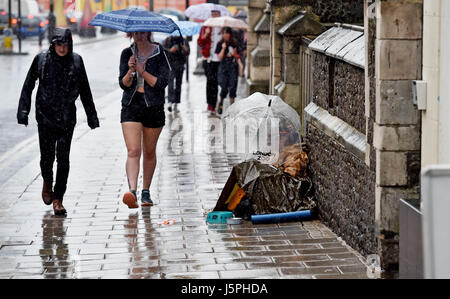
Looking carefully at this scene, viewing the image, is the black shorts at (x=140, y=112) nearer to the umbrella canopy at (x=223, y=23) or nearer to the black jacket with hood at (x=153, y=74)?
the black jacket with hood at (x=153, y=74)

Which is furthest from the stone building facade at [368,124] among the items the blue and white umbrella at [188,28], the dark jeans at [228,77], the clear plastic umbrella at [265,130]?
the blue and white umbrella at [188,28]

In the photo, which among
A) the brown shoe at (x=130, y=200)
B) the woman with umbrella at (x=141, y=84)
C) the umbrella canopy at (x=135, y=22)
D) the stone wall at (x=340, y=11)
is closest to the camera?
the brown shoe at (x=130, y=200)

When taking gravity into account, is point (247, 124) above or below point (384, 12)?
below

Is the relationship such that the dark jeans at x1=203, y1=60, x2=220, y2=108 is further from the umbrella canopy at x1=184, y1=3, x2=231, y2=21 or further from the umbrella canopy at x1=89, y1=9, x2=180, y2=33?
the umbrella canopy at x1=89, y1=9, x2=180, y2=33

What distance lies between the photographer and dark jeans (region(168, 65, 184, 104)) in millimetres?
18980

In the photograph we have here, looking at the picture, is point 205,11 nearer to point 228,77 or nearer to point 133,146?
point 228,77

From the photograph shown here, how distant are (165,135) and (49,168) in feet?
20.1

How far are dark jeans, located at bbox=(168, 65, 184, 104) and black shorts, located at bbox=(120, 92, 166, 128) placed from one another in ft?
29.3

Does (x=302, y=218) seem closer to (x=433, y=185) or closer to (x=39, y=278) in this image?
(x=39, y=278)

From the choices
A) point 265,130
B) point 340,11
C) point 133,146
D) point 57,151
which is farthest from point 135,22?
point 340,11

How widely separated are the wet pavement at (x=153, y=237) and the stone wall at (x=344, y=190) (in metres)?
0.15

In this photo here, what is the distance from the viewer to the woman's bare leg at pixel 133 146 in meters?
9.84

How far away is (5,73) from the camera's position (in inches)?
1203
